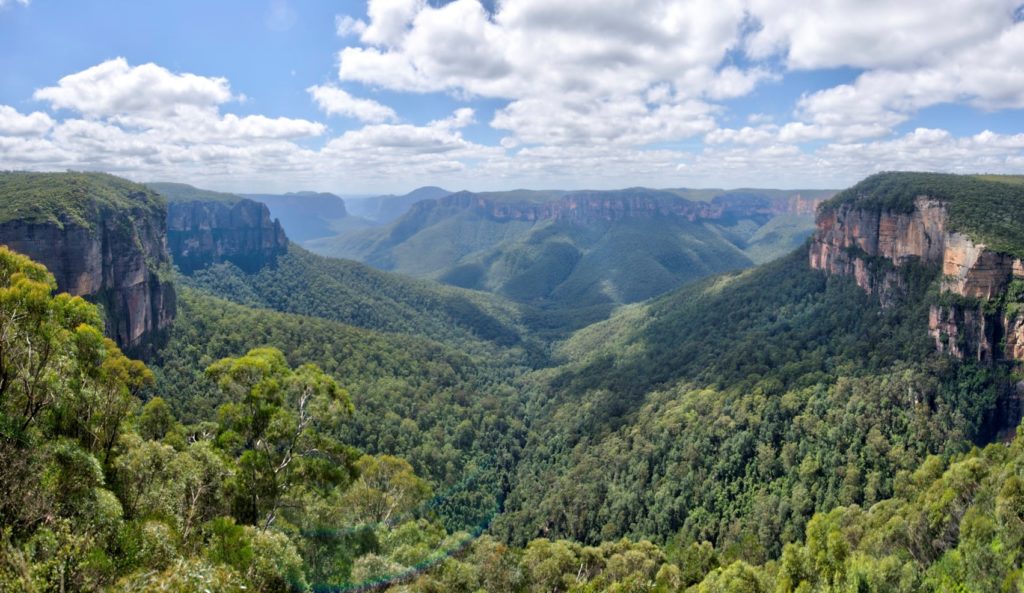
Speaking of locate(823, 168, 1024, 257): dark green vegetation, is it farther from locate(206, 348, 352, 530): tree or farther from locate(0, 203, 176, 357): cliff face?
locate(0, 203, 176, 357): cliff face

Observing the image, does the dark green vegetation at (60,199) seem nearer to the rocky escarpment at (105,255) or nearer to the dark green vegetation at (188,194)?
the rocky escarpment at (105,255)

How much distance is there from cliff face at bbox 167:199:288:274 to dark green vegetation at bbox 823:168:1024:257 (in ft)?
452

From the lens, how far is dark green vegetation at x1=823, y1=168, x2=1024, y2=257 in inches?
2110

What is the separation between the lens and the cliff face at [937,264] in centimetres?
5057

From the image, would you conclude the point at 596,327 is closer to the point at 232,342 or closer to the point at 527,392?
the point at 527,392

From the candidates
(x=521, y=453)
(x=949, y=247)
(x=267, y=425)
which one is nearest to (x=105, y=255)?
(x=521, y=453)

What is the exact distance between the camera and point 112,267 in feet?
208

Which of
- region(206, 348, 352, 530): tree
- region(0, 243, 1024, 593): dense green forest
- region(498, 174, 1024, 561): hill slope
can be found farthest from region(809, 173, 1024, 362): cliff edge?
region(206, 348, 352, 530): tree

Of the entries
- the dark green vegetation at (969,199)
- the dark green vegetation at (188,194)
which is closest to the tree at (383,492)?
the dark green vegetation at (969,199)

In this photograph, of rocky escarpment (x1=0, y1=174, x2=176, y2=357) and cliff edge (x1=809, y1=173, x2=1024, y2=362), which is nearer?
cliff edge (x1=809, y1=173, x2=1024, y2=362)

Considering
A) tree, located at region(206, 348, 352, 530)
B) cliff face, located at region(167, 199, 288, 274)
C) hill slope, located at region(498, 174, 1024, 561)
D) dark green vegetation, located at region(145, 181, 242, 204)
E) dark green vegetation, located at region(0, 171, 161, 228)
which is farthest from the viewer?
dark green vegetation, located at region(145, 181, 242, 204)

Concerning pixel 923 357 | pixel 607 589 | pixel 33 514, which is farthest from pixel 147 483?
pixel 923 357

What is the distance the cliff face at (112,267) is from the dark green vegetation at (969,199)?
85.6 m

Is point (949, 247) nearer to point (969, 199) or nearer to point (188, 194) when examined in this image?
point (969, 199)
